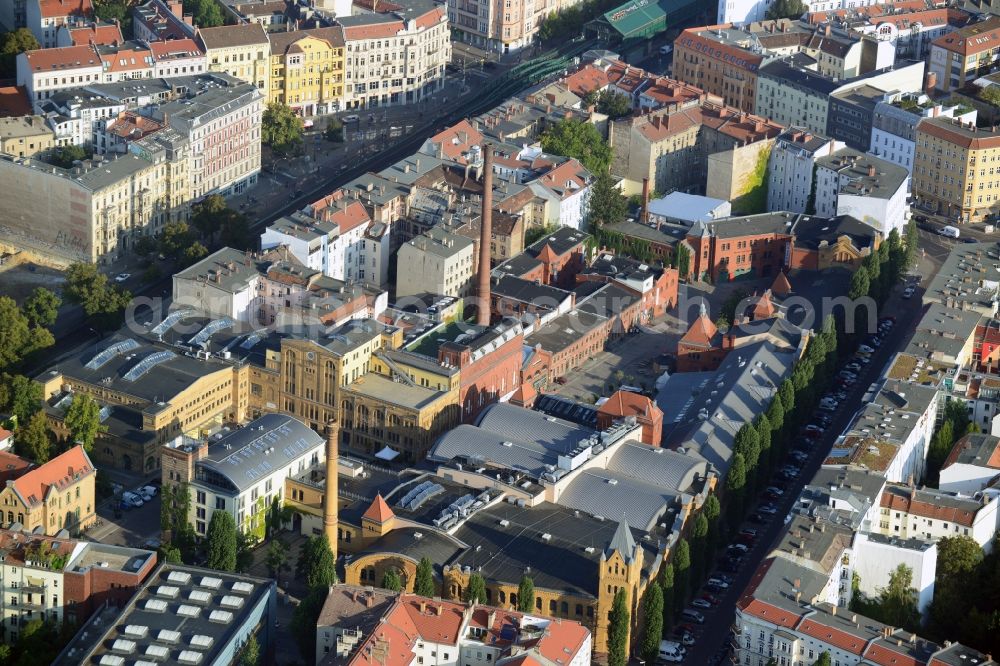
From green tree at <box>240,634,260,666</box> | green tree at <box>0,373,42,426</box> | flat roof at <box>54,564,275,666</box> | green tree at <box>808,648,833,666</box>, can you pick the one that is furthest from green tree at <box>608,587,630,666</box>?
green tree at <box>0,373,42,426</box>

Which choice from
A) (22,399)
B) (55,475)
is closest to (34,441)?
(22,399)

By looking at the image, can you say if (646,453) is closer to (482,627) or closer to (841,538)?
(841,538)

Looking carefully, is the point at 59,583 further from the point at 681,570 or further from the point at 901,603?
the point at 901,603

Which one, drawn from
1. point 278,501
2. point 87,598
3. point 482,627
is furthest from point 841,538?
point 87,598

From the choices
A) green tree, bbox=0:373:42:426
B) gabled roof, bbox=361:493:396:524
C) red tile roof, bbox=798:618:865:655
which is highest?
green tree, bbox=0:373:42:426

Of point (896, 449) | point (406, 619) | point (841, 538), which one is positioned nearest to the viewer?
point (406, 619)

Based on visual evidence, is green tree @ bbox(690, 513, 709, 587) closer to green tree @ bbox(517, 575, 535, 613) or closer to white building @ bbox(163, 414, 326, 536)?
green tree @ bbox(517, 575, 535, 613)

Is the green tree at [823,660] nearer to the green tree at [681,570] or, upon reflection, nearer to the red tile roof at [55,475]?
the green tree at [681,570]
